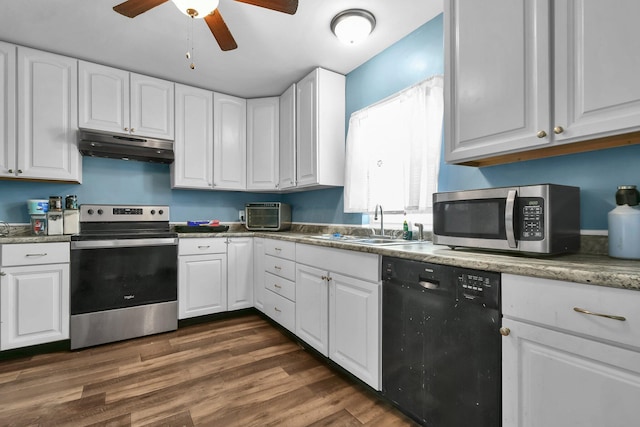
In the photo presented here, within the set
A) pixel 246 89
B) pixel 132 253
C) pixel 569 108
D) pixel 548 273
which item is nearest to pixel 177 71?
pixel 246 89

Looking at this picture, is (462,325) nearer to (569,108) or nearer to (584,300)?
(584,300)

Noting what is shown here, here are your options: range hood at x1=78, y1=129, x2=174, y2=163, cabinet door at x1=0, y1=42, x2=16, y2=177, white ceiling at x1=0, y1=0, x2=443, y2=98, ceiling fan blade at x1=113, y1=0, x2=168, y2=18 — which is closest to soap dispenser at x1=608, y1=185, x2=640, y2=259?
white ceiling at x1=0, y1=0, x2=443, y2=98

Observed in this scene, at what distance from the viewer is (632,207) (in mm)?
1220

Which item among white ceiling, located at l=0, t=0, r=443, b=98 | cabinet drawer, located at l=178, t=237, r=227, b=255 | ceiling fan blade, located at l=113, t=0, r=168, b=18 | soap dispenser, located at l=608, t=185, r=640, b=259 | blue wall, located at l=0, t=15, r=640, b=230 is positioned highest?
white ceiling, located at l=0, t=0, r=443, b=98

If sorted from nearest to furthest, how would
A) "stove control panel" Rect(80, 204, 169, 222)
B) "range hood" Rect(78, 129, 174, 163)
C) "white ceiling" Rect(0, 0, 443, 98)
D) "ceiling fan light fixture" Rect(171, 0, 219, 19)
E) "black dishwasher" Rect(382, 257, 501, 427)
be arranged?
"black dishwasher" Rect(382, 257, 501, 427) < "ceiling fan light fixture" Rect(171, 0, 219, 19) < "white ceiling" Rect(0, 0, 443, 98) < "range hood" Rect(78, 129, 174, 163) < "stove control panel" Rect(80, 204, 169, 222)

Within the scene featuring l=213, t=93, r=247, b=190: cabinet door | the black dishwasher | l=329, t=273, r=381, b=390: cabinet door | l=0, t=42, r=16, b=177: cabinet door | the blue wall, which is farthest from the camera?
l=213, t=93, r=247, b=190: cabinet door

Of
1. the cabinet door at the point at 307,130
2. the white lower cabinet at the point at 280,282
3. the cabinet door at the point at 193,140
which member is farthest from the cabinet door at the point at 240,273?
the cabinet door at the point at 307,130

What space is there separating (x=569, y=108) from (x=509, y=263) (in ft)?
2.25

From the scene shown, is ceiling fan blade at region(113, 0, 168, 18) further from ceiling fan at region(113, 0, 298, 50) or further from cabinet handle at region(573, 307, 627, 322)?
cabinet handle at region(573, 307, 627, 322)

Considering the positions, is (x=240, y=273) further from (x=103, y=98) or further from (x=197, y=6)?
(x=197, y=6)

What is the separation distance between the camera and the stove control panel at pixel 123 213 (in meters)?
2.90

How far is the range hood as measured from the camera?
2744 mm

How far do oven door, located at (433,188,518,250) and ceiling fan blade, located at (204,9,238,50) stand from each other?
1658 mm

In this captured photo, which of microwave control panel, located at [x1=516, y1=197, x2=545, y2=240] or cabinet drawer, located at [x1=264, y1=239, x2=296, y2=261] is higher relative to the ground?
microwave control panel, located at [x1=516, y1=197, x2=545, y2=240]
